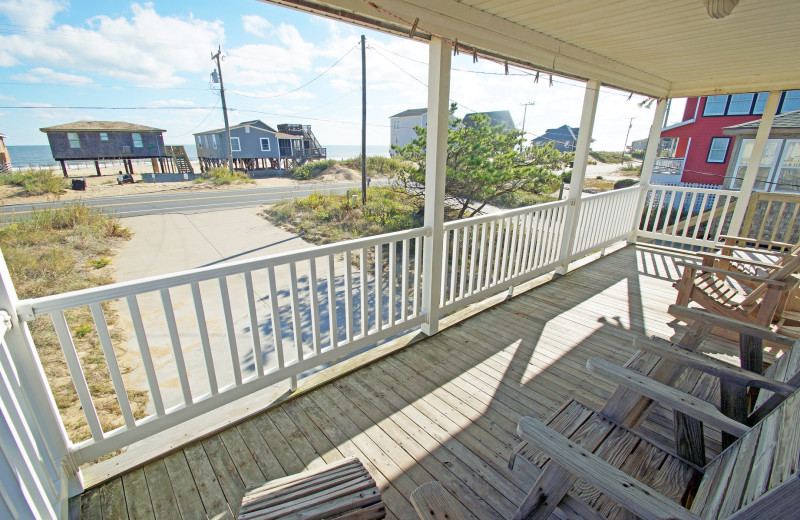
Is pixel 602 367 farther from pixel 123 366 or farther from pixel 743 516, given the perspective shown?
pixel 123 366

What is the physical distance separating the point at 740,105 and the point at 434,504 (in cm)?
1705

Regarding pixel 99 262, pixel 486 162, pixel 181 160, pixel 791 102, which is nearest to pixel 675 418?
pixel 486 162

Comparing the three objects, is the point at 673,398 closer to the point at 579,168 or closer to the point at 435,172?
the point at 435,172

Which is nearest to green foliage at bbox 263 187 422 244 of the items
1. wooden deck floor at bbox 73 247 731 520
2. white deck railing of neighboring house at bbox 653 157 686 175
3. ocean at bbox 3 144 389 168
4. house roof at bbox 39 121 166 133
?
wooden deck floor at bbox 73 247 731 520

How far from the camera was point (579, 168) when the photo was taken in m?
3.81

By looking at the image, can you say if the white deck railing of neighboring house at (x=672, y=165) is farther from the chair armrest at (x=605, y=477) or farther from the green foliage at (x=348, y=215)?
the chair armrest at (x=605, y=477)

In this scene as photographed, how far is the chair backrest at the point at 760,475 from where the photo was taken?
543 mm

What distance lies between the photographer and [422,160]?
7.60 metres

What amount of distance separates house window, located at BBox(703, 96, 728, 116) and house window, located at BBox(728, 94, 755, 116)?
21 centimetres

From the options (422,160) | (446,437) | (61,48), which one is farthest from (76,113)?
(446,437)

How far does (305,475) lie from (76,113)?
22.4m

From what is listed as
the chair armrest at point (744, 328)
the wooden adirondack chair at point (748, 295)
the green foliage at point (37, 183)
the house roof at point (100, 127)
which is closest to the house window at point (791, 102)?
the wooden adirondack chair at point (748, 295)

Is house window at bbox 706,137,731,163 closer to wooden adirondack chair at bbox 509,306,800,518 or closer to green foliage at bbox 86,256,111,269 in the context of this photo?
wooden adirondack chair at bbox 509,306,800,518

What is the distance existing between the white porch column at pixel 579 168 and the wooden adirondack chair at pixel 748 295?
1.25 metres
